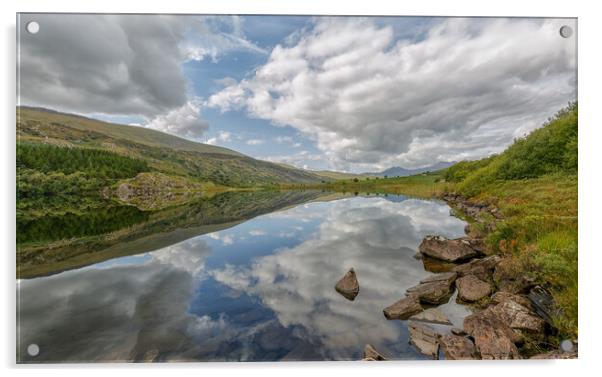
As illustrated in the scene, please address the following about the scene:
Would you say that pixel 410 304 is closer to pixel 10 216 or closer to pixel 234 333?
pixel 234 333

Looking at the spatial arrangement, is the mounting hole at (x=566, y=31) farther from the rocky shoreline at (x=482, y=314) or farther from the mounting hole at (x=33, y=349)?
the mounting hole at (x=33, y=349)

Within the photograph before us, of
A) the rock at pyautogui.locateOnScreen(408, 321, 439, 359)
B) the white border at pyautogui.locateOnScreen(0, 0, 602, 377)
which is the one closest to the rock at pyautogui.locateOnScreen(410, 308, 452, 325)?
the rock at pyautogui.locateOnScreen(408, 321, 439, 359)

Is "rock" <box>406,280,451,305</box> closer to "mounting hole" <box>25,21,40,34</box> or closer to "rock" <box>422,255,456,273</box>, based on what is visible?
"rock" <box>422,255,456,273</box>

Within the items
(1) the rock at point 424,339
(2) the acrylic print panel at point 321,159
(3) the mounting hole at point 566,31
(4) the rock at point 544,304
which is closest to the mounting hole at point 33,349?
(2) the acrylic print panel at point 321,159

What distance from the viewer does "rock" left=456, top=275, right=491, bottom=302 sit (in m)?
5.82

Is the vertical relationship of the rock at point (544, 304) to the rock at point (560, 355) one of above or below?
above

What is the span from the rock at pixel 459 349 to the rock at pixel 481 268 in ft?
9.15

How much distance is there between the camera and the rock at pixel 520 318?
432 centimetres

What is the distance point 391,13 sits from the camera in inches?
236

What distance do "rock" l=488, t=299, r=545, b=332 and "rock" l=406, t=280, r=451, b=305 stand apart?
1447 mm

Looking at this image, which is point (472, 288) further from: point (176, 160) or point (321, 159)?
point (176, 160)

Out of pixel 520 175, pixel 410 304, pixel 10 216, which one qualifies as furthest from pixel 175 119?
pixel 520 175

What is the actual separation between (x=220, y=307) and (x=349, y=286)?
3444mm

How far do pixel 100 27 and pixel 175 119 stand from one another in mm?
3299
